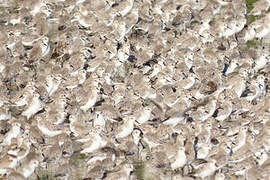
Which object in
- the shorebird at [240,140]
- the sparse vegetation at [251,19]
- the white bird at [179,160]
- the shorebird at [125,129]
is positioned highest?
the sparse vegetation at [251,19]

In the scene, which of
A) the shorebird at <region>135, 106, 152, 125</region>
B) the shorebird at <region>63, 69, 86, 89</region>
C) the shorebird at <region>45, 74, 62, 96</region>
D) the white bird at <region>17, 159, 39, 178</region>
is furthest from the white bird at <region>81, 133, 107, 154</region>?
the shorebird at <region>45, 74, 62, 96</region>

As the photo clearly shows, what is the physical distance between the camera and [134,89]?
51.0ft

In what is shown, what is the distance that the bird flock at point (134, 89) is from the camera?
1316 cm

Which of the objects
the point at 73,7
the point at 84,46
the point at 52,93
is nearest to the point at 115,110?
the point at 52,93

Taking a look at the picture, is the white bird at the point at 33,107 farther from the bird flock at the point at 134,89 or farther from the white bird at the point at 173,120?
the white bird at the point at 173,120

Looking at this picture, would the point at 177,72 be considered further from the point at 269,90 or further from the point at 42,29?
the point at 42,29

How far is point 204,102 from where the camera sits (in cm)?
1528

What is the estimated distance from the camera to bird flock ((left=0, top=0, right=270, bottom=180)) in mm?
13164

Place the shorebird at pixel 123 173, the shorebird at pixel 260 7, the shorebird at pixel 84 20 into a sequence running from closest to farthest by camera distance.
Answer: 1. the shorebird at pixel 123 173
2. the shorebird at pixel 84 20
3. the shorebird at pixel 260 7

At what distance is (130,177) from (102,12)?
7.56 metres

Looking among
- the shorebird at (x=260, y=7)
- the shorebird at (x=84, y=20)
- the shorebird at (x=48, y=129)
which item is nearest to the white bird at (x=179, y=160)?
the shorebird at (x=48, y=129)

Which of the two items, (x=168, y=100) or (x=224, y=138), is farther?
(x=168, y=100)

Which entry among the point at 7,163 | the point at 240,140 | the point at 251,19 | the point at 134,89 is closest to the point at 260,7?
the point at 251,19

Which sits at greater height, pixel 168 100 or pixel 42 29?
pixel 42 29
